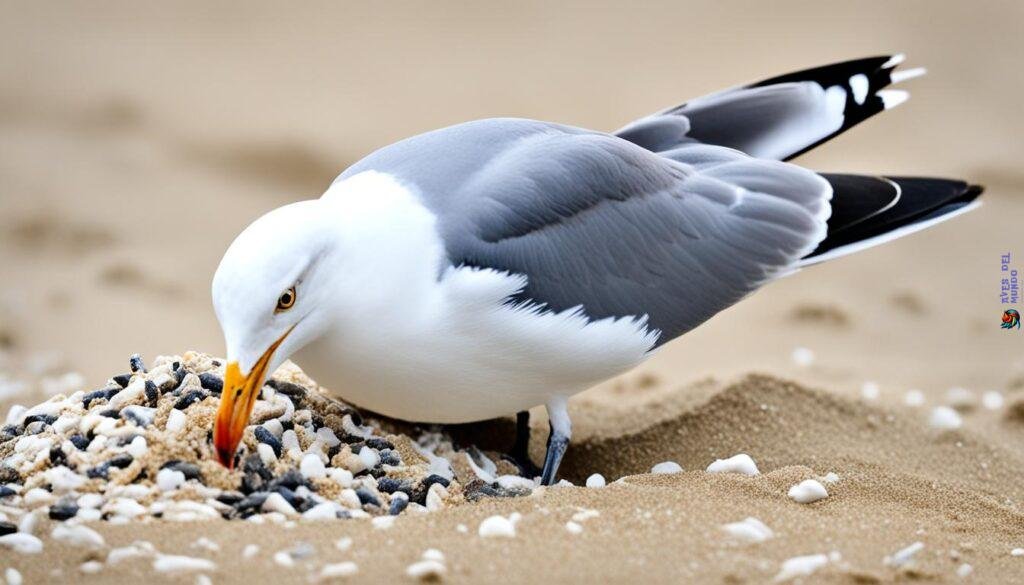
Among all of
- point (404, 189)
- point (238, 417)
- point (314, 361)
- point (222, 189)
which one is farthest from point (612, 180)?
point (222, 189)

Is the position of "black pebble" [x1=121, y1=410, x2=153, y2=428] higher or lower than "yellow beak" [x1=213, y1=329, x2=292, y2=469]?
higher

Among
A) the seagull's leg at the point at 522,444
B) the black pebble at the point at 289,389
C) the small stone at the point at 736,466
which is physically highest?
the black pebble at the point at 289,389

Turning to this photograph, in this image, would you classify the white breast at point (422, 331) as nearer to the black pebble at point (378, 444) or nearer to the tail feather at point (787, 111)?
the black pebble at point (378, 444)

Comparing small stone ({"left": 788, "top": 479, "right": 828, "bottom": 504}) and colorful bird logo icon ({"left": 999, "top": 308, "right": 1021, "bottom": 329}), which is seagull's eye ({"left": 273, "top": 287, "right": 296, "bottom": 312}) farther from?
colorful bird logo icon ({"left": 999, "top": 308, "right": 1021, "bottom": 329})

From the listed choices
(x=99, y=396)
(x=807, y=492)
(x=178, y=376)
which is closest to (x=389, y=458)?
(x=178, y=376)

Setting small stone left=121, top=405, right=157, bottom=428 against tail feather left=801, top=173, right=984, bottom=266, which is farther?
tail feather left=801, top=173, right=984, bottom=266

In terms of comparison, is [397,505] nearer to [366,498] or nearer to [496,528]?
[366,498]

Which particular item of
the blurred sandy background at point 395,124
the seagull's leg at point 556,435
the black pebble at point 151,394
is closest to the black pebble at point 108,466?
the black pebble at point 151,394

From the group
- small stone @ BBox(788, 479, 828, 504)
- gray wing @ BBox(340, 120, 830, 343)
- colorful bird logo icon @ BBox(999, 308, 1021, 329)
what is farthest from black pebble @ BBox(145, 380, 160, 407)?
colorful bird logo icon @ BBox(999, 308, 1021, 329)
